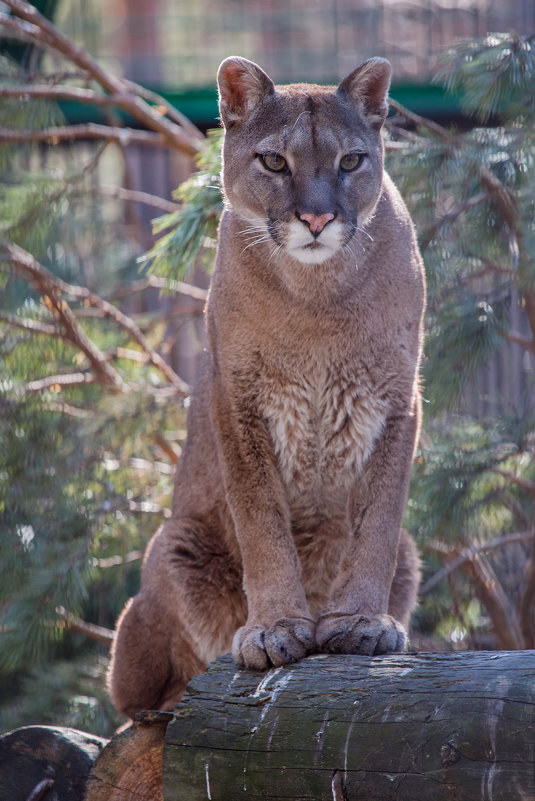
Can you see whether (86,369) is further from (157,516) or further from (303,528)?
(303,528)

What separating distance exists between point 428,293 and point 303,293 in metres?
1.17

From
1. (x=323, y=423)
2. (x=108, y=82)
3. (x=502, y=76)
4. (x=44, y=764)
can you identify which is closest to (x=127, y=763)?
(x=44, y=764)

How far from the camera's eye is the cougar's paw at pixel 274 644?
8.00ft

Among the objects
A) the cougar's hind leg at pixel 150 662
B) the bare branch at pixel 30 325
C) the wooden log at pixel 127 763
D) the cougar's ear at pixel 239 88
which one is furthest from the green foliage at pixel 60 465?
the cougar's ear at pixel 239 88

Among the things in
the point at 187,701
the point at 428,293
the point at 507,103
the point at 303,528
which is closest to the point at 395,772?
the point at 187,701

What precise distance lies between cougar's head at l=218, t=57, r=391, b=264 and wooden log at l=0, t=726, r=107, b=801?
1.54 m

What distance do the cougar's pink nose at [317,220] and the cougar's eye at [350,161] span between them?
250 millimetres

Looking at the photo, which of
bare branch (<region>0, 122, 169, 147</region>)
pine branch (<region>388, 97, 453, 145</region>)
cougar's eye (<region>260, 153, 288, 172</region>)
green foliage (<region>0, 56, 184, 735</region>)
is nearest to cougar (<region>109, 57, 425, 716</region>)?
cougar's eye (<region>260, 153, 288, 172</region>)

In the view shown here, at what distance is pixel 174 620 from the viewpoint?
3111mm

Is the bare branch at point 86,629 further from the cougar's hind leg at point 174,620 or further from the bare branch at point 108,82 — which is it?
the bare branch at point 108,82

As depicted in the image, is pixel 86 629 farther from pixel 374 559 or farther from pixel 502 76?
pixel 502 76

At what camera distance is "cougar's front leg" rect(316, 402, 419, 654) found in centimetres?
255

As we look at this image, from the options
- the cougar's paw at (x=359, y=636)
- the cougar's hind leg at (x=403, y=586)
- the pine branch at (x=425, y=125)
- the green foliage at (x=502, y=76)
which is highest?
the green foliage at (x=502, y=76)

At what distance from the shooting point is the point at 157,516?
193 inches
